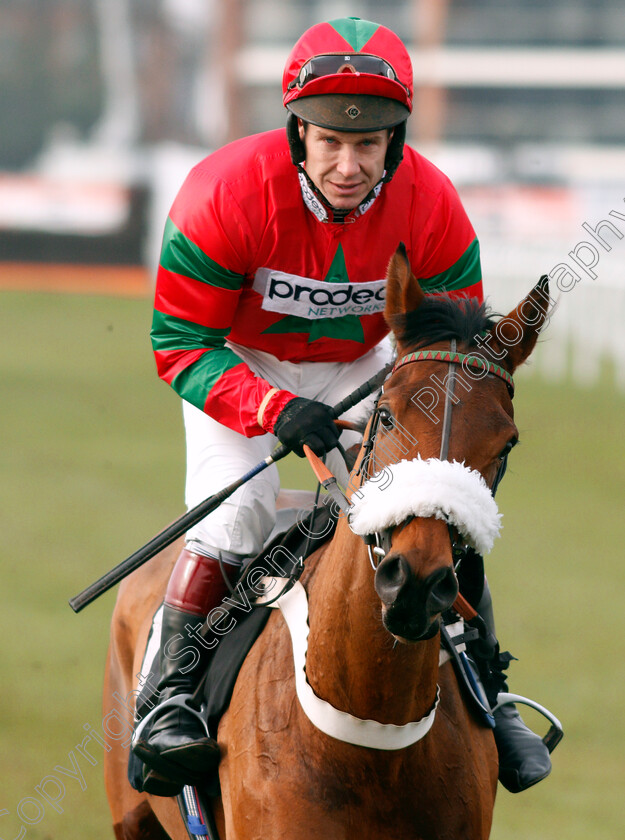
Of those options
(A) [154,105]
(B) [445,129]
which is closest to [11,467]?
(B) [445,129]

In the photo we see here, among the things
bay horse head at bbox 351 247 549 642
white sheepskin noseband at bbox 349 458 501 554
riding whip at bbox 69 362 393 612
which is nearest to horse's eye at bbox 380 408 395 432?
bay horse head at bbox 351 247 549 642

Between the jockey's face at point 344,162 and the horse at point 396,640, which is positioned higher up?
the jockey's face at point 344,162

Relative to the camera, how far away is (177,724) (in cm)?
330

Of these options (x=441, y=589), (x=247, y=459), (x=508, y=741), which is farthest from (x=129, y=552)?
(x=441, y=589)

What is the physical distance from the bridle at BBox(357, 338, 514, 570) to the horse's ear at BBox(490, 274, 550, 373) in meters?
0.08

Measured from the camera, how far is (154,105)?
5022 cm

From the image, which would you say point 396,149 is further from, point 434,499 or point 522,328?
point 434,499

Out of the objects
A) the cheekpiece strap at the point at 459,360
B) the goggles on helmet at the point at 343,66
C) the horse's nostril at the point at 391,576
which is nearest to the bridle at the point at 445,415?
the cheekpiece strap at the point at 459,360

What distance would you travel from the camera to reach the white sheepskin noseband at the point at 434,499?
2424 mm

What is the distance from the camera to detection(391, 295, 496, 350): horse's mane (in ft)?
9.14

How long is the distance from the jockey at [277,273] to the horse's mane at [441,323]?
14.4 inches

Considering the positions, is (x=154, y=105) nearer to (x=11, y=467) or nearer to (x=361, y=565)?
(x=11, y=467)

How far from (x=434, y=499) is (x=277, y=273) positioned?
4.24ft

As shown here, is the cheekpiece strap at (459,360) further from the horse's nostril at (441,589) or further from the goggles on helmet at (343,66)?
the goggles on helmet at (343,66)
